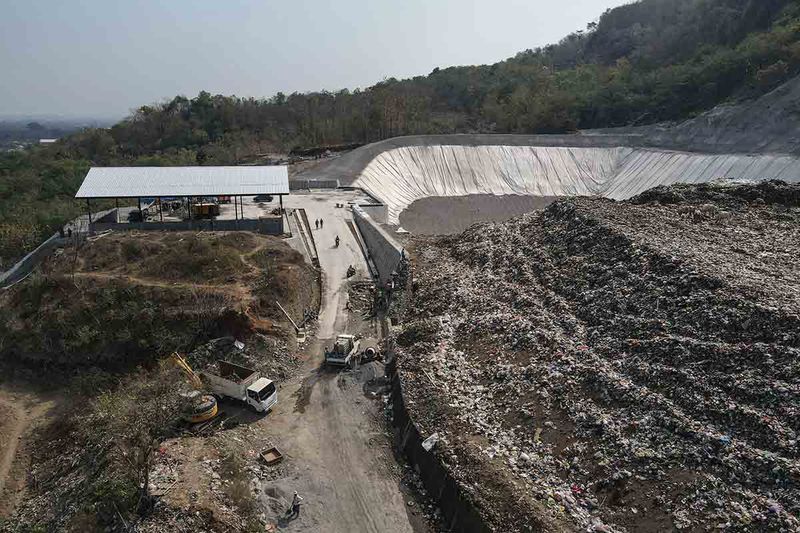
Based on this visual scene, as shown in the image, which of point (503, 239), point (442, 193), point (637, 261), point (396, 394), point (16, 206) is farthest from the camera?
point (442, 193)

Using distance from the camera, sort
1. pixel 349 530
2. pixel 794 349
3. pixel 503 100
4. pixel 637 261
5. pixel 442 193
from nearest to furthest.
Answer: pixel 349 530 < pixel 794 349 < pixel 637 261 < pixel 442 193 < pixel 503 100

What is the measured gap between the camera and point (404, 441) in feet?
53.1

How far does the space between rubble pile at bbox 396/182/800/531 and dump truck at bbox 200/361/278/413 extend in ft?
14.4

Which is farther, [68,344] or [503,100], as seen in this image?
[503,100]

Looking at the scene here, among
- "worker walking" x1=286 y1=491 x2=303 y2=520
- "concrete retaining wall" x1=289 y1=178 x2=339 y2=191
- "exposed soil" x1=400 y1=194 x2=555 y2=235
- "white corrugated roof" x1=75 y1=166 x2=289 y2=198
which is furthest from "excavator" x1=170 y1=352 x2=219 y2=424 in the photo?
"concrete retaining wall" x1=289 y1=178 x2=339 y2=191

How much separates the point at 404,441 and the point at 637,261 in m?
11.3

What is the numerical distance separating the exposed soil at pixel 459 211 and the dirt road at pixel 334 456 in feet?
62.1

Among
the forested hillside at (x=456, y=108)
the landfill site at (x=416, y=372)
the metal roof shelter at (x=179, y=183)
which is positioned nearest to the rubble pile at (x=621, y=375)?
the landfill site at (x=416, y=372)

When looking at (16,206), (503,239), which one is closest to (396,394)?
(503,239)

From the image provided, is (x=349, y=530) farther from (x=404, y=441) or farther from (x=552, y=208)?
(x=552, y=208)

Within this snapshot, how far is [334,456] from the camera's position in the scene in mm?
15648

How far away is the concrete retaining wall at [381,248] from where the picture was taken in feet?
90.5

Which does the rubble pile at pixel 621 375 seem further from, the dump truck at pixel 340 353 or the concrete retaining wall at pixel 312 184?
the concrete retaining wall at pixel 312 184

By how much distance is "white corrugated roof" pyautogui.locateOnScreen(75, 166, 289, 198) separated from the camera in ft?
95.2
